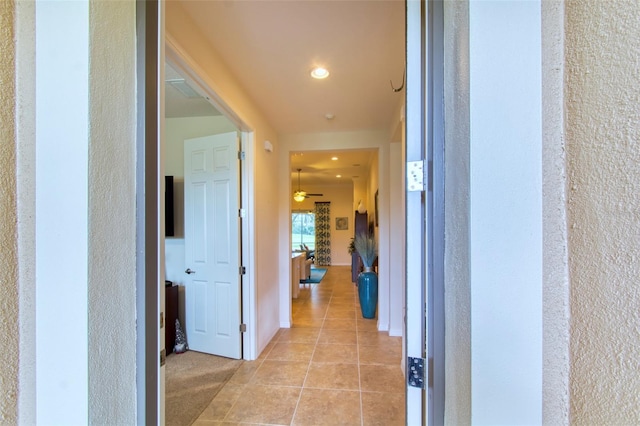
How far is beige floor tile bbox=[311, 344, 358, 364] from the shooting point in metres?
2.86

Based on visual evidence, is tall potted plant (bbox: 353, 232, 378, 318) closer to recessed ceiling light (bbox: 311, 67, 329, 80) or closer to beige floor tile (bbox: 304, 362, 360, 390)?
beige floor tile (bbox: 304, 362, 360, 390)

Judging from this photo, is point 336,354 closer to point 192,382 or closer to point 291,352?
point 291,352

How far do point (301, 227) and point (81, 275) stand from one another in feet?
33.2

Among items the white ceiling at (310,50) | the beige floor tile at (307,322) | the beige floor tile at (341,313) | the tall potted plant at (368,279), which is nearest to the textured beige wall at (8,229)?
the white ceiling at (310,50)

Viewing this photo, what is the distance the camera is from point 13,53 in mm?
698

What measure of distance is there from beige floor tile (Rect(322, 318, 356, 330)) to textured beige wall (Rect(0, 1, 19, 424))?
3455mm

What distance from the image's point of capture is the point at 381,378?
2516 millimetres

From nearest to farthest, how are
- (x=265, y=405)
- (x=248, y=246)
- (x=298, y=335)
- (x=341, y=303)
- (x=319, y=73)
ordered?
(x=265, y=405), (x=319, y=73), (x=248, y=246), (x=298, y=335), (x=341, y=303)

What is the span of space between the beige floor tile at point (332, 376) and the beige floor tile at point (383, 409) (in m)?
0.18

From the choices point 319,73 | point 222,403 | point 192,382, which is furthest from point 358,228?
point 222,403

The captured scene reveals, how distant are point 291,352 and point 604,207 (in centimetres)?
313

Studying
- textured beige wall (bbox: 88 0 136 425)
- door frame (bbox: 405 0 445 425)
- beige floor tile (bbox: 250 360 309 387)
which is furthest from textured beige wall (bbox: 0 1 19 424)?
beige floor tile (bbox: 250 360 309 387)

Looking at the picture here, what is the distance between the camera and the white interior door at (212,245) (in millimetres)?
2859

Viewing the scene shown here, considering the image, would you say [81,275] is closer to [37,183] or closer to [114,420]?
[37,183]
